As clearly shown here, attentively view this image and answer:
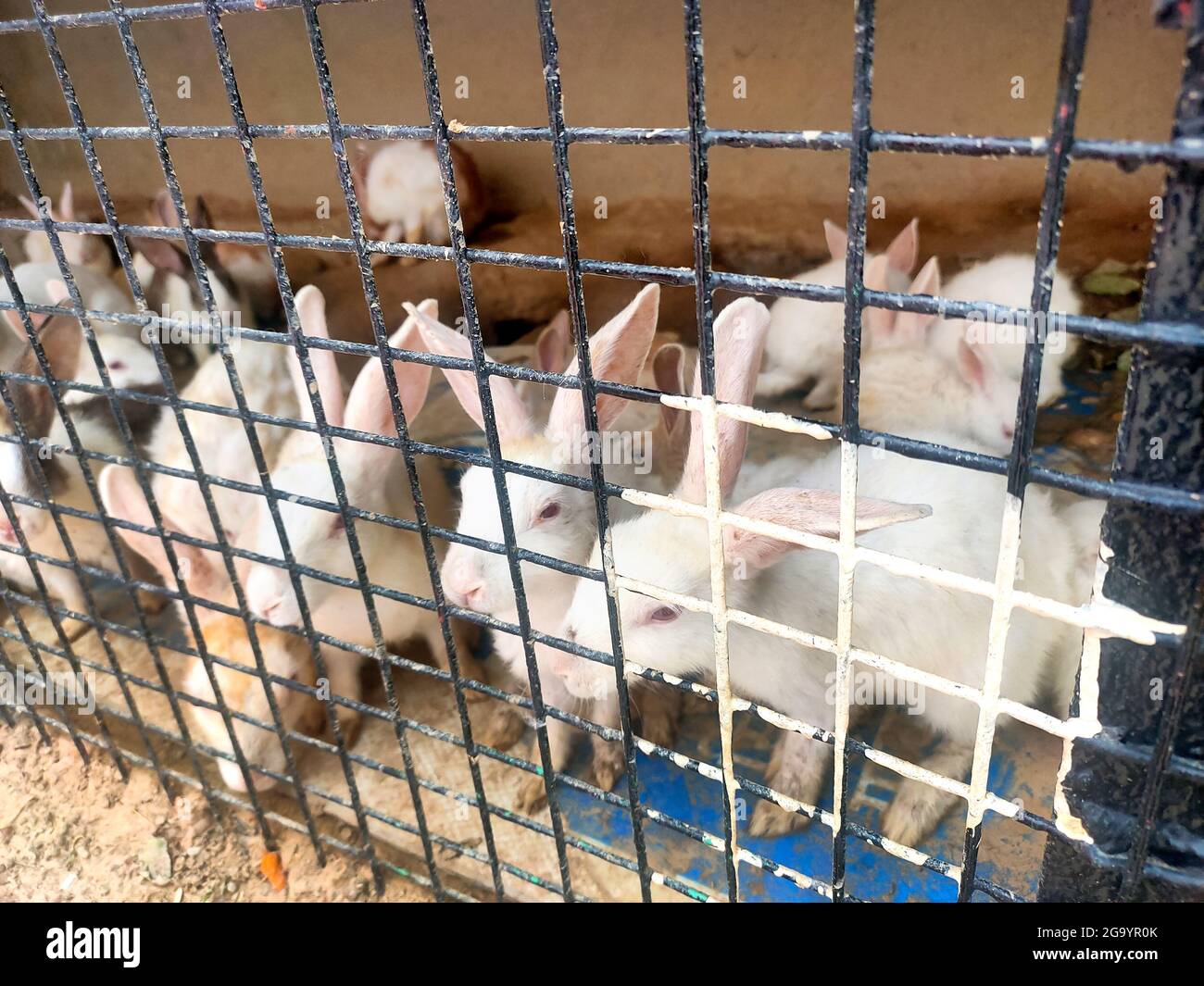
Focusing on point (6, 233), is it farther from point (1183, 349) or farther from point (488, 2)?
point (1183, 349)

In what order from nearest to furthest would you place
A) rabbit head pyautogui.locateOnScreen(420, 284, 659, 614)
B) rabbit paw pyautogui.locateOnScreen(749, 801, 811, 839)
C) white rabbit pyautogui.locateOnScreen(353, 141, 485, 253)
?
rabbit head pyautogui.locateOnScreen(420, 284, 659, 614) < rabbit paw pyautogui.locateOnScreen(749, 801, 811, 839) < white rabbit pyautogui.locateOnScreen(353, 141, 485, 253)

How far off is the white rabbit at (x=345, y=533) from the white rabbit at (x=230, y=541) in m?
0.10

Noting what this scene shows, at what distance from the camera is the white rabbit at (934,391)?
335 cm

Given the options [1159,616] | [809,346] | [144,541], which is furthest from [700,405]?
[809,346]

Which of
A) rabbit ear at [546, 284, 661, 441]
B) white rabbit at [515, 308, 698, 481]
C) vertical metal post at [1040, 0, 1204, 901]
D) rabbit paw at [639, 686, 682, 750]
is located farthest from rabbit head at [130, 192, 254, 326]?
vertical metal post at [1040, 0, 1204, 901]

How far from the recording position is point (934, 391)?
3.46 meters

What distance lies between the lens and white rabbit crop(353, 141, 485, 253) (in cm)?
512

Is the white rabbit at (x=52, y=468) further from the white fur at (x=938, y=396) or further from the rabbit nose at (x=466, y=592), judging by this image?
the white fur at (x=938, y=396)

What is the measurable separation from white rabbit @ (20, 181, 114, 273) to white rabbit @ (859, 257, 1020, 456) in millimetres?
3960

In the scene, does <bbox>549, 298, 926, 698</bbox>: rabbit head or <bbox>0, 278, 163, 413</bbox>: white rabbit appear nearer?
<bbox>549, 298, 926, 698</bbox>: rabbit head

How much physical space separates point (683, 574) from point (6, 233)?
191 inches

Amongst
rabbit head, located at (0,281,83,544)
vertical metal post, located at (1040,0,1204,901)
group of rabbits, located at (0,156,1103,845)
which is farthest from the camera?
rabbit head, located at (0,281,83,544)

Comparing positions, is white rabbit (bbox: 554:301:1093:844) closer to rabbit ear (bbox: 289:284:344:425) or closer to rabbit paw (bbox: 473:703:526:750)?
rabbit paw (bbox: 473:703:526:750)
